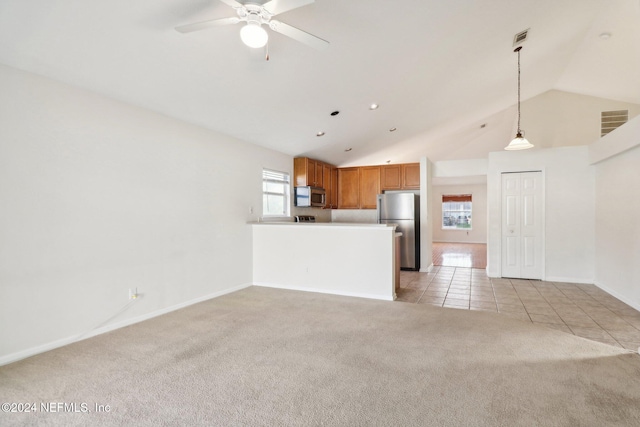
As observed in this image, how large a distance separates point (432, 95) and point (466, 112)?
1425 mm

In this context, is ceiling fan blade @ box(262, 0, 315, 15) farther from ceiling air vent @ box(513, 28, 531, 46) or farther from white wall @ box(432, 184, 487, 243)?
white wall @ box(432, 184, 487, 243)

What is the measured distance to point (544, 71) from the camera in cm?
482

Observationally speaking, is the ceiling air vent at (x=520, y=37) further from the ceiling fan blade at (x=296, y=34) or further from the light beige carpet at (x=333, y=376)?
the light beige carpet at (x=333, y=376)

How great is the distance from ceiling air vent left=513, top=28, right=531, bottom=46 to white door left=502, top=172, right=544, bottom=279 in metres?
2.74

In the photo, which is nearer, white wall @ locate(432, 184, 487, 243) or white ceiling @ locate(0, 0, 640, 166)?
white ceiling @ locate(0, 0, 640, 166)

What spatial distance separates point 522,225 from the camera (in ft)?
18.8

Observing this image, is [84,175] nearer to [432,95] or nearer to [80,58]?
[80,58]

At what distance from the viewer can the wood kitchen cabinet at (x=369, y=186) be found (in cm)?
714

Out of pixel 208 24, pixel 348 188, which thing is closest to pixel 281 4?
pixel 208 24

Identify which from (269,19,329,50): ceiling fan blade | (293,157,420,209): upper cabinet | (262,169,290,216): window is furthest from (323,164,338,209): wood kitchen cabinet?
(269,19,329,50): ceiling fan blade

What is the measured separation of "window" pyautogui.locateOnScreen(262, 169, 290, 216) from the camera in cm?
548

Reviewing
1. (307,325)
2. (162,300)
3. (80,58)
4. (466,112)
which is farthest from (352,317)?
(466,112)

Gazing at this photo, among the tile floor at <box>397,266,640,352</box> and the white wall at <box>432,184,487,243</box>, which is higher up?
the white wall at <box>432,184,487,243</box>

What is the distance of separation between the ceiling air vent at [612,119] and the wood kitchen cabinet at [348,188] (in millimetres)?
4474
